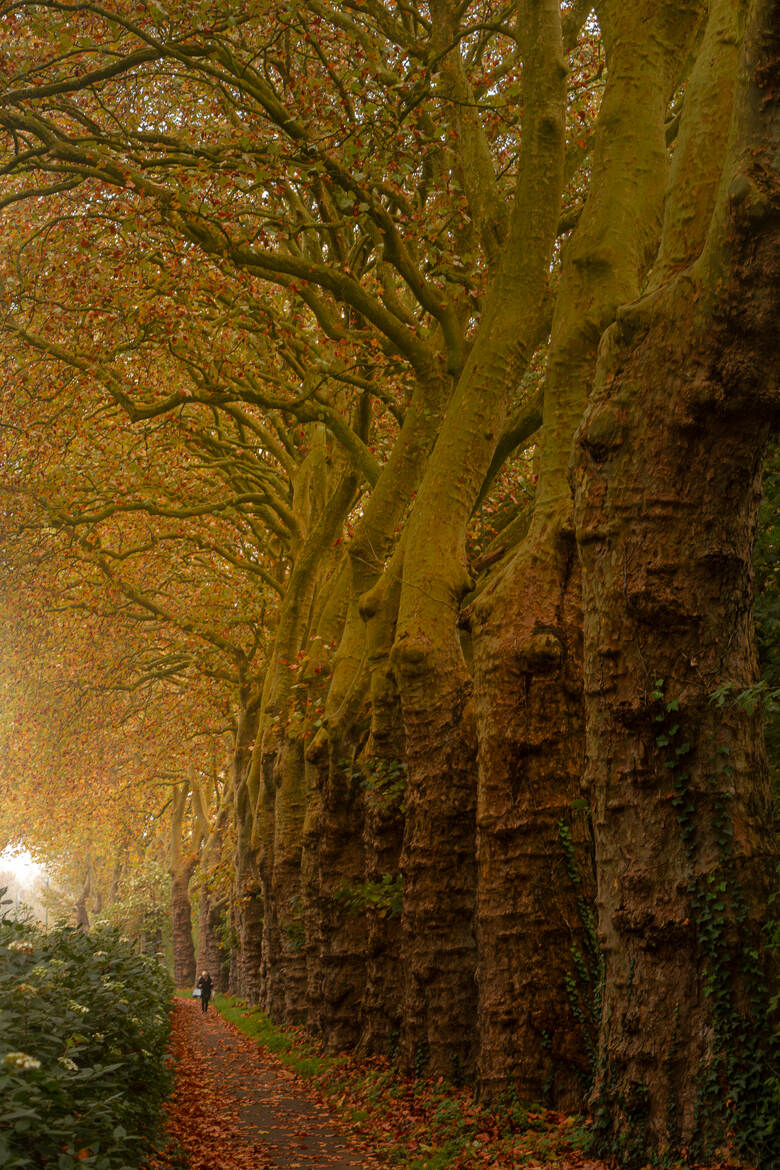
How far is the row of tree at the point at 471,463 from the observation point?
5.18 m

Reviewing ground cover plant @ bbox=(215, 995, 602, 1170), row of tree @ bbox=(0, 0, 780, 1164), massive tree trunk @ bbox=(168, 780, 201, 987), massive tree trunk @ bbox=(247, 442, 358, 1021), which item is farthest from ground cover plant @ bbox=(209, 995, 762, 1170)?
massive tree trunk @ bbox=(168, 780, 201, 987)

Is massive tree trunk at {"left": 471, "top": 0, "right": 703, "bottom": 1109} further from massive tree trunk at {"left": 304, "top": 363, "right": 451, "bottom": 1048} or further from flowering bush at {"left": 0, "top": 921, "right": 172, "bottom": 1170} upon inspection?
massive tree trunk at {"left": 304, "top": 363, "right": 451, "bottom": 1048}

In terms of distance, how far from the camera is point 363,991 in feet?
42.5

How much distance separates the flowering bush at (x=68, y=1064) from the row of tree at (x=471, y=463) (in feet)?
8.60

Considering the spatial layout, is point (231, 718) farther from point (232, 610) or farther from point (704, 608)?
point (704, 608)

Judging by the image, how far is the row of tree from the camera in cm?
518

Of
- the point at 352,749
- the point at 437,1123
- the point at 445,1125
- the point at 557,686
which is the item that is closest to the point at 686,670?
the point at 557,686

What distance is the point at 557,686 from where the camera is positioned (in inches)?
300

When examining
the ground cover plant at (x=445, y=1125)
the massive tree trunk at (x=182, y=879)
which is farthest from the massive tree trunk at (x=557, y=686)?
the massive tree trunk at (x=182, y=879)

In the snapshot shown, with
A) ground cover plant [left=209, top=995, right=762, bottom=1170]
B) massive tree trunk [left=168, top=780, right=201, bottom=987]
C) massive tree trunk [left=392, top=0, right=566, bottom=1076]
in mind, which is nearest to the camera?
ground cover plant [left=209, top=995, right=762, bottom=1170]

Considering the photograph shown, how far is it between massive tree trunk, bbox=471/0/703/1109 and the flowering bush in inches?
108

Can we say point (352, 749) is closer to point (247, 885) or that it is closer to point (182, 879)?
point (247, 885)

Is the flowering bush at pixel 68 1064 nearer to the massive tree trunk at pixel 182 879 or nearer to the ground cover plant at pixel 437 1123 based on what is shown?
the ground cover plant at pixel 437 1123

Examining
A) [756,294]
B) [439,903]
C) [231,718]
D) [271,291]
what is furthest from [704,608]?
[231,718]
